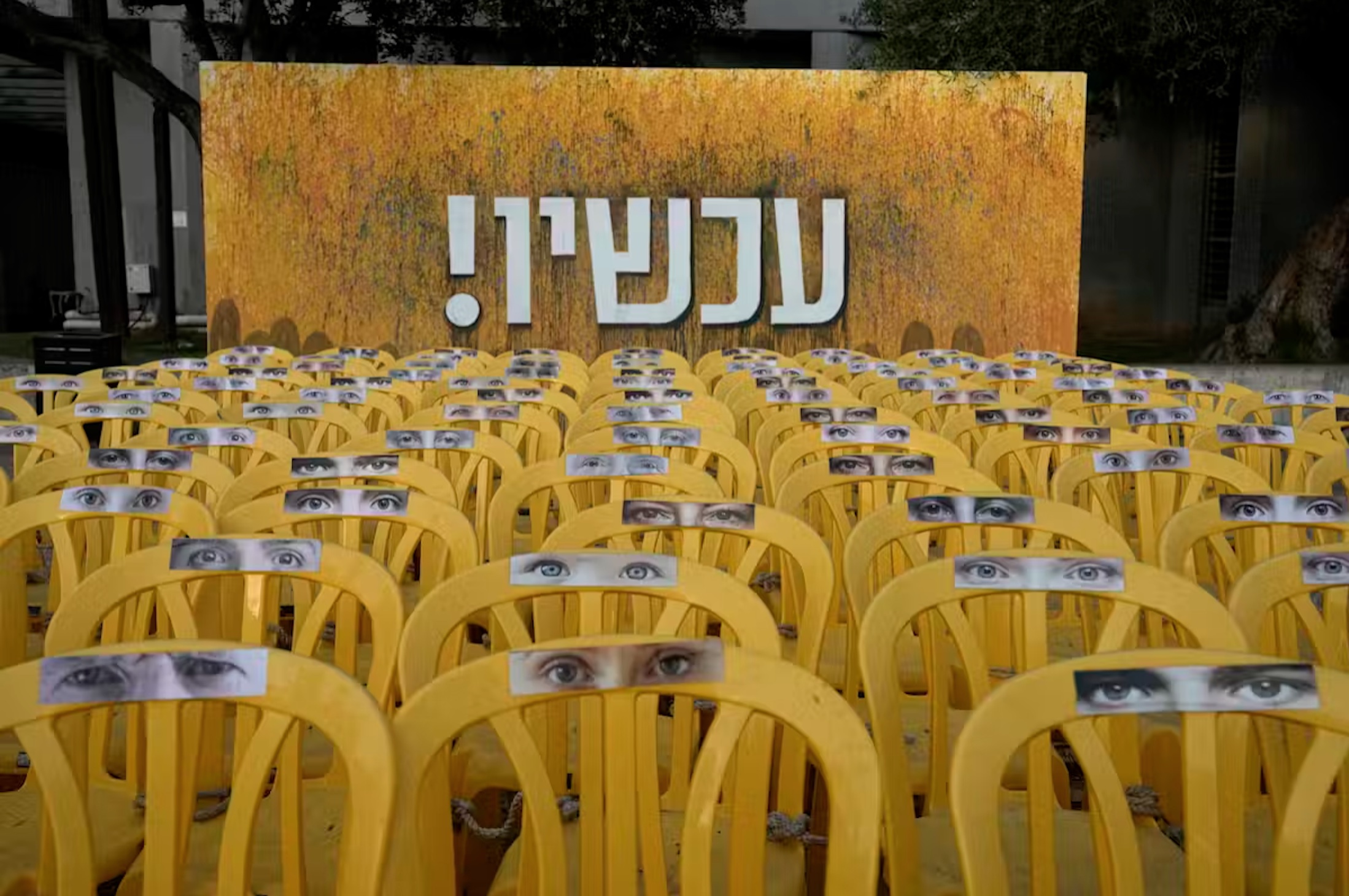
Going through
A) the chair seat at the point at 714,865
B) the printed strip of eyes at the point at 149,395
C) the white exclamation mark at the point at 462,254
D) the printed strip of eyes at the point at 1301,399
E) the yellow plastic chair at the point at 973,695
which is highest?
the white exclamation mark at the point at 462,254

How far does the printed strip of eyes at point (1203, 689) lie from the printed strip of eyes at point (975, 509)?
1.07 m

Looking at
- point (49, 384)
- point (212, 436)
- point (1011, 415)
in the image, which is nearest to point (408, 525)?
point (212, 436)

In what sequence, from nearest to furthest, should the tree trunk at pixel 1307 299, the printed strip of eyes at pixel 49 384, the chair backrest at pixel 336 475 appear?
the chair backrest at pixel 336 475, the printed strip of eyes at pixel 49 384, the tree trunk at pixel 1307 299

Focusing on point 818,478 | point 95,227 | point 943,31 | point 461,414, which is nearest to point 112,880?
point 818,478

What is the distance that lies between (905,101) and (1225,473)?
8091 millimetres

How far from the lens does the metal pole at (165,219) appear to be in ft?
70.1

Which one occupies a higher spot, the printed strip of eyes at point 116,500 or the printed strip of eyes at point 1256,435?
the printed strip of eyes at point 116,500

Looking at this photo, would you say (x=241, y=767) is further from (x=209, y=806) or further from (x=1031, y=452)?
(x=1031, y=452)

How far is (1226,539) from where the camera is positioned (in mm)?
Result: 2979

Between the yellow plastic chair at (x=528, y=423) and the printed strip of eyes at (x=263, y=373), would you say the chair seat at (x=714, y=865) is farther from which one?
the printed strip of eyes at (x=263, y=373)

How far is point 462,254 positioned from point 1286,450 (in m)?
7.84

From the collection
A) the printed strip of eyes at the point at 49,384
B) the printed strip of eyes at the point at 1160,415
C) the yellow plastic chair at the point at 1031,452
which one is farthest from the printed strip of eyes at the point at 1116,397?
the printed strip of eyes at the point at 49,384

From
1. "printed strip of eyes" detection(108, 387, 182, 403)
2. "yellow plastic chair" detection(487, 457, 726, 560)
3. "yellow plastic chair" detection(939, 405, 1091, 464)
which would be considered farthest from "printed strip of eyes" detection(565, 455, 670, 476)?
"printed strip of eyes" detection(108, 387, 182, 403)

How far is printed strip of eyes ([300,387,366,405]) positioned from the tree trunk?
624 inches
